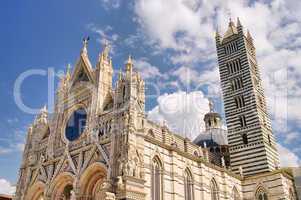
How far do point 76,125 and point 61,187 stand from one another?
16.0 ft

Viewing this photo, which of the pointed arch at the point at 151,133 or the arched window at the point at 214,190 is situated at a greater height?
the pointed arch at the point at 151,133

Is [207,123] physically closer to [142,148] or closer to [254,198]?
[254,198]

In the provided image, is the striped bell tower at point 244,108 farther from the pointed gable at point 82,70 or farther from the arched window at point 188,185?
the pointed gable at point 82,70

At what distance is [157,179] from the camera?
21.7 metres

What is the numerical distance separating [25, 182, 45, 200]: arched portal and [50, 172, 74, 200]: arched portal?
1942mm

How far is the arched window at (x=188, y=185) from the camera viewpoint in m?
24.2

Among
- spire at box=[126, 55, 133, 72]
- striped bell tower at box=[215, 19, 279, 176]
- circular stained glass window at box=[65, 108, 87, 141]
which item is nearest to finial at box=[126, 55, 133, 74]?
spire at box=[126, 55, 133, 72]

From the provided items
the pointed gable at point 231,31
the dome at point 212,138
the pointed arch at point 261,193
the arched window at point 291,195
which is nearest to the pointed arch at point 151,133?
the pointed arch at point 261,193

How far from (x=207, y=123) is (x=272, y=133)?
10.9m

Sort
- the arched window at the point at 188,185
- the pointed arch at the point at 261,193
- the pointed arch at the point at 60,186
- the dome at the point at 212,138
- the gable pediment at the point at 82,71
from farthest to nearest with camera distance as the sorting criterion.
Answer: the dome at the point at 212,138
the pointed arch at the point at 261,193
the gable pediment at the point at 82,71
the arched window at the point at 188,185
the pointed arch at the point at 60,186

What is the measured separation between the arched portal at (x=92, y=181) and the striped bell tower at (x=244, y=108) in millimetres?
16483

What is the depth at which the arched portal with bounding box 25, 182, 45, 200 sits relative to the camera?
83.1ft

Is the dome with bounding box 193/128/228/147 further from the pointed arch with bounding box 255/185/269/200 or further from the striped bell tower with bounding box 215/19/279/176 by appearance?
the pointed arch with bounding box 255/185/269/200

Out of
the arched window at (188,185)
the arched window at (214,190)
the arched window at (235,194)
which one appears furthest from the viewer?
the arched window at (235,194)
